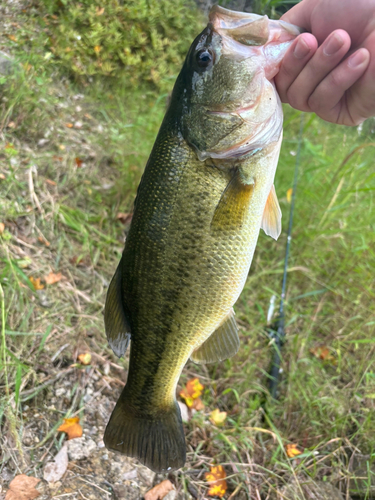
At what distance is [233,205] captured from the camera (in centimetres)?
146

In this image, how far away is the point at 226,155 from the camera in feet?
4.83

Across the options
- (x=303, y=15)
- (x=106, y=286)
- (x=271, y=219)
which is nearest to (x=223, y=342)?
(x=271, y=219)

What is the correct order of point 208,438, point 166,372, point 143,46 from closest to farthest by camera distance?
point 166,372
point 208,438
point 143,46

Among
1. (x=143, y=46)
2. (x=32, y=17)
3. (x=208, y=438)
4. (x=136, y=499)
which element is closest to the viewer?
(x=136, y=499)

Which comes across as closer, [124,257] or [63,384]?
[124,257]

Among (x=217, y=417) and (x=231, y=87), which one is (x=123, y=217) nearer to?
(x=217, y=417)

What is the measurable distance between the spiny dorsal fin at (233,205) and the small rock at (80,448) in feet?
4.93

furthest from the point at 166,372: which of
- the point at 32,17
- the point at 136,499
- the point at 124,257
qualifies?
the point at 32,17

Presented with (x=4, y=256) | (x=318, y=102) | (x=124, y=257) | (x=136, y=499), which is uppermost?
(x=318, y=102)

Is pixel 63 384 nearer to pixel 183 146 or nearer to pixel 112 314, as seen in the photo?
pixel 112 314

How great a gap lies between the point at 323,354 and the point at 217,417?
107 cm

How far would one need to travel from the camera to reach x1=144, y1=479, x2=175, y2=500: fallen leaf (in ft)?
6.38

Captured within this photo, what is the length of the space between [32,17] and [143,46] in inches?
55.6

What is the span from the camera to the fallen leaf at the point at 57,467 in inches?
71.4
